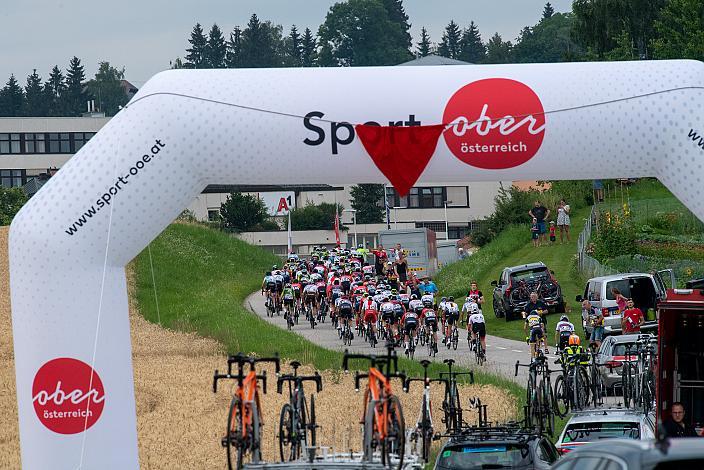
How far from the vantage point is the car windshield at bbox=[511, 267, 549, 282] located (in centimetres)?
4219

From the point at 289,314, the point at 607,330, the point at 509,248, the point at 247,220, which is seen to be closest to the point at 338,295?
the point at 289,314

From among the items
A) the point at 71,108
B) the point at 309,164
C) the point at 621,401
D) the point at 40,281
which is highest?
the point at 71,108

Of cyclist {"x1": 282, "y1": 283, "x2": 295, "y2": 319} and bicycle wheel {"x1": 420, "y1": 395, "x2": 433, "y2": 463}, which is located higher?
cyclist {"x1": 282, "y1": 283, "x2": 295, "y2": 319}

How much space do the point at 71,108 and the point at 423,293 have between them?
14089cm

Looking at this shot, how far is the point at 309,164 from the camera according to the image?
1472 centimetres

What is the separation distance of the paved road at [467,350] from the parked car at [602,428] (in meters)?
13.2

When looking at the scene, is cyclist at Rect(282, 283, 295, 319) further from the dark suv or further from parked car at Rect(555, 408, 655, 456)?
parked car at Rect(555, 408, 655, 456)

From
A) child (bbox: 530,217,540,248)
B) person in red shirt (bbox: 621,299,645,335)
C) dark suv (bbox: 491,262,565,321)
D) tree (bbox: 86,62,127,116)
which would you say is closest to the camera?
person in red shirt (bbox: 621,299,645,335)

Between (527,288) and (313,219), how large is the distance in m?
66.9

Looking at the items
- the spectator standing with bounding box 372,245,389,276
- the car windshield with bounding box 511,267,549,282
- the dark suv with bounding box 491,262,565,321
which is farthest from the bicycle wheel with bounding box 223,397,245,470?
the spectator standing with bounding box 372,245,389,276

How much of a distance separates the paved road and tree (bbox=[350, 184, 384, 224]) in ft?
204

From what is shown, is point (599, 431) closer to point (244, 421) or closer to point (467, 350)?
point (244, 421)

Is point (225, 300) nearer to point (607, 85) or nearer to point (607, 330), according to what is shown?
point (607, 330)

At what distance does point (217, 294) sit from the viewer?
196 feet
